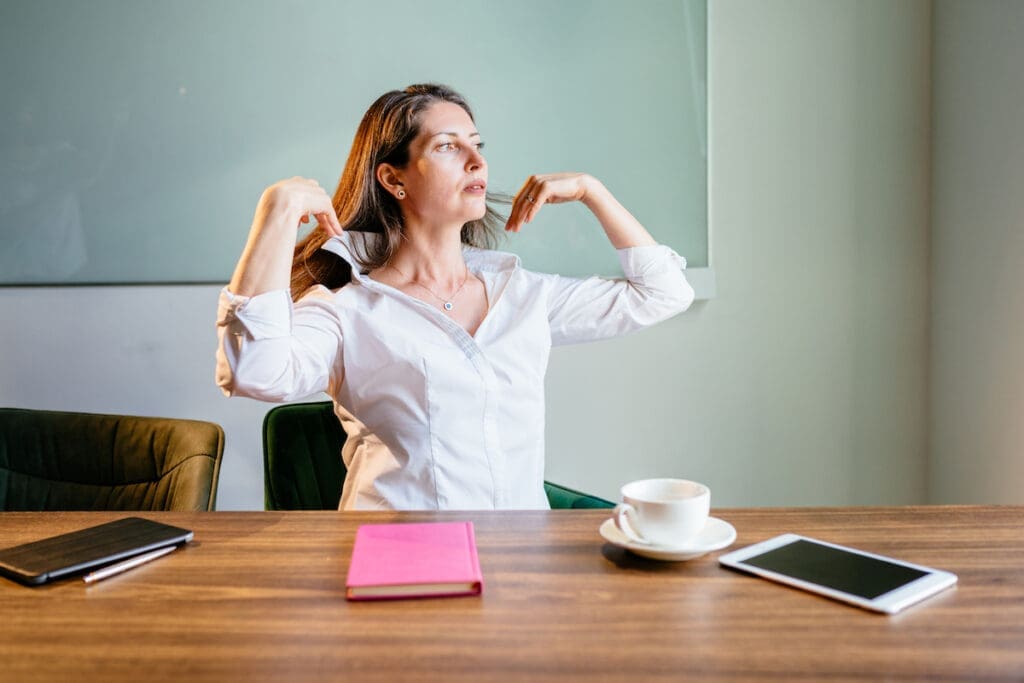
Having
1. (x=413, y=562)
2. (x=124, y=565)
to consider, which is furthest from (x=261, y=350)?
(x=413, y=562)

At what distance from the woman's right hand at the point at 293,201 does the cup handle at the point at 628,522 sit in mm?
819

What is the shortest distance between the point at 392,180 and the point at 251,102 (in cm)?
90

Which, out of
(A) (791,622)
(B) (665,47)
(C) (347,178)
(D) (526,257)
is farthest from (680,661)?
(B) (665,47)

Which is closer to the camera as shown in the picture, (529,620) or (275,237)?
(529,620)

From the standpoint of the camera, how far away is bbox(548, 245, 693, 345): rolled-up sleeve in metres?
2.14

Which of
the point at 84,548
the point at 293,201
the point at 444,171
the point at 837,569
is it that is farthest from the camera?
the point at 444,171

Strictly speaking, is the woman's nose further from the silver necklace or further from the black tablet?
the black tablet

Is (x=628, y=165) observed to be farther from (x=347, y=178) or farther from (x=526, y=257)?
(x=347, y=178)

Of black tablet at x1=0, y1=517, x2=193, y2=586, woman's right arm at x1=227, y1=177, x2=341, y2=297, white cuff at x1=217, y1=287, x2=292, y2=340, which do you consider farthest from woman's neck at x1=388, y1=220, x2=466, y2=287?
black tablet at x1=0, y1=517, x2=193, y2=586

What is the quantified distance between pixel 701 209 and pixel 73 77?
1.87 m

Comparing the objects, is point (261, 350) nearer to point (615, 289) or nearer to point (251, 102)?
point (615, 289)

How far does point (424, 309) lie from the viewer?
74.5 inches

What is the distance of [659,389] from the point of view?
114 inches

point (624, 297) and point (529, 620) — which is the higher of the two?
point (624, 297)
